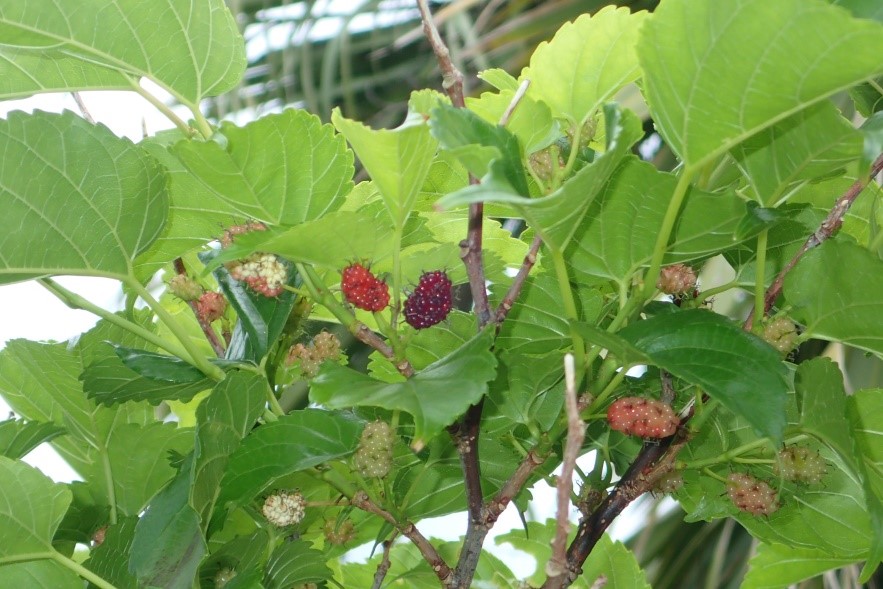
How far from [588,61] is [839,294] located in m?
0.13

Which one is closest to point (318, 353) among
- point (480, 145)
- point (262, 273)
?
point (262, 273)

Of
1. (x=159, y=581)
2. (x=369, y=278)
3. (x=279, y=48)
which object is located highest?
(x=279, y=48)

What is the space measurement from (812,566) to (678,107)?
255 mm

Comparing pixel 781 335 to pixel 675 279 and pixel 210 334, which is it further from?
pixel 210 334

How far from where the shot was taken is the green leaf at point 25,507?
1.30 feet

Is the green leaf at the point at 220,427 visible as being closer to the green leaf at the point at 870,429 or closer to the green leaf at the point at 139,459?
the green leaf at the point at 139,459

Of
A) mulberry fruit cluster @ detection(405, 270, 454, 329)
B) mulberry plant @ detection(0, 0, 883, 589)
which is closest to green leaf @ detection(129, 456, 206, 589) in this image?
mulberry plant @ detection(0, 0, 883, 589)

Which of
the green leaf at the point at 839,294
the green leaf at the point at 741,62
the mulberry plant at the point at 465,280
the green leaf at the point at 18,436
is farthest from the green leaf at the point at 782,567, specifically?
the green leaf at the point at 18,436

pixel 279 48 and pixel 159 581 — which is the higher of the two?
pixel 279 48

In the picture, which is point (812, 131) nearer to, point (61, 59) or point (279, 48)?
point (61, 59)

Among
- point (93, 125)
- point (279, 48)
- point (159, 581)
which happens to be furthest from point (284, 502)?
point (279, 48)

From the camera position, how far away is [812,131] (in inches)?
12.6

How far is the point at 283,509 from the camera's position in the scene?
1.25 ft

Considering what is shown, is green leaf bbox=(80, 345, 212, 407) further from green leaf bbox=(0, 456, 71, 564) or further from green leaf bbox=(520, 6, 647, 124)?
green leaf bbox=(520, 6, 647, 124)
